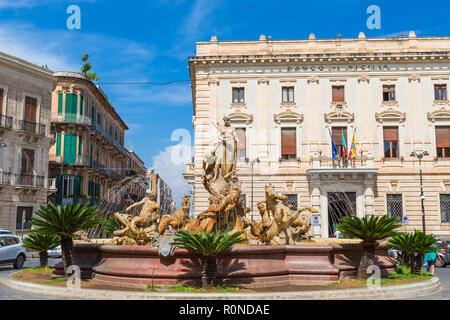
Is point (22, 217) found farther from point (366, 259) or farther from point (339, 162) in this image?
point (366, 259)

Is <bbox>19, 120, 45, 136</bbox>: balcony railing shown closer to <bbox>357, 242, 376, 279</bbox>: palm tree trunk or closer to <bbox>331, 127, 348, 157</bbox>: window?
<bbox>331, 127, 348, 157</bbox>: window

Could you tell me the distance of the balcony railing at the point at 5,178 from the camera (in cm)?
3067

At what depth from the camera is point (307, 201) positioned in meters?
30.5

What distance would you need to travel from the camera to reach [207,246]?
986 centimetres

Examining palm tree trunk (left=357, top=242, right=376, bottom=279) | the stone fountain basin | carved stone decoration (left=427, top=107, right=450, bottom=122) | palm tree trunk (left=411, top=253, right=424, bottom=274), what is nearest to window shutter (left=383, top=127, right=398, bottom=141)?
carved stone decoration (left=427, top=107, right=450, bottom=122)

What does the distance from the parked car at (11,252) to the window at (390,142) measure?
77.5ft

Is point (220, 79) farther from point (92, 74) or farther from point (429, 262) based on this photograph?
point (92, 74)

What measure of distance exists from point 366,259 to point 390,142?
21.6 meters

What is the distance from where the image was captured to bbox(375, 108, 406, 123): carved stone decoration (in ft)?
103

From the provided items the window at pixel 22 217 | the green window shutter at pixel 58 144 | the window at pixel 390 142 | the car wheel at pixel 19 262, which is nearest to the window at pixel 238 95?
the window at pixel 390 142

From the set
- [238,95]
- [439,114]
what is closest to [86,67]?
[238,95]
